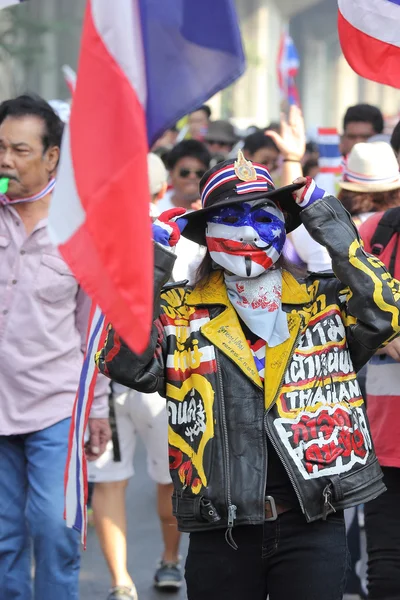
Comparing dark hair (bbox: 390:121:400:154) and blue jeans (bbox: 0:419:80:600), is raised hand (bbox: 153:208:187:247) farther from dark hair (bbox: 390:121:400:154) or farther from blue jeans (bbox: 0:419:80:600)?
blue jeans (bbox: 0:419:80:600)

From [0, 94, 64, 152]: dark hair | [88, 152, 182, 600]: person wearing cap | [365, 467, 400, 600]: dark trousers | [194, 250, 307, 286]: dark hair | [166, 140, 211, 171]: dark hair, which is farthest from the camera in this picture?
[166, 140, 211, 171]: dark hair

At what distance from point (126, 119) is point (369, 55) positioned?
7.57 feet

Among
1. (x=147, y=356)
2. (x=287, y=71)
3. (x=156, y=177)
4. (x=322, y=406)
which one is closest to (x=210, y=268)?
(x=147, y=356)

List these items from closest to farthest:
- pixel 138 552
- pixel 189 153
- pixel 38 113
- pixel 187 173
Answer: pixel 38 113 → pixel 138 552 → pixel 187 173 → pixel 189 153

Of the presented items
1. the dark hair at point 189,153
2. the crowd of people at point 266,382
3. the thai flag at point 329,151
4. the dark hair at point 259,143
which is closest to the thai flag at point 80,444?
the crowd of people at point 266,382

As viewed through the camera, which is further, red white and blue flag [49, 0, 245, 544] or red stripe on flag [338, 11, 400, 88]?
red stripe on flag [338, 11, 400, 88]

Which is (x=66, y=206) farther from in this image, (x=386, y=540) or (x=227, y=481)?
(x=386, y=540)

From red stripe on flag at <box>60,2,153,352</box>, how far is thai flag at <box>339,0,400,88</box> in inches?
82.0

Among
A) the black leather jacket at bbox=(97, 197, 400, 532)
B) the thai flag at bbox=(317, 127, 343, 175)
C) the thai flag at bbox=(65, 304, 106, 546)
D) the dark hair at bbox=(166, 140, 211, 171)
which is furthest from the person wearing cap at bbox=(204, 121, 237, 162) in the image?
the black leather jacket at bbox=(97, 197, 400, 532)

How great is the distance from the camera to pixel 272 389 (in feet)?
14.0

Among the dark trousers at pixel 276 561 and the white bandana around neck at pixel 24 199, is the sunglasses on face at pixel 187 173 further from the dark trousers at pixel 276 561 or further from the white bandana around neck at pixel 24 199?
the dark trousers at pixel 276 561

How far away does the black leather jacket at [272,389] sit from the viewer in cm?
421

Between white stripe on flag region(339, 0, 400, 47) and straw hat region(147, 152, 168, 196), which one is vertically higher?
white stripe on flag region(339, 0, 400, 47)

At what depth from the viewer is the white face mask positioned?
4398mm
